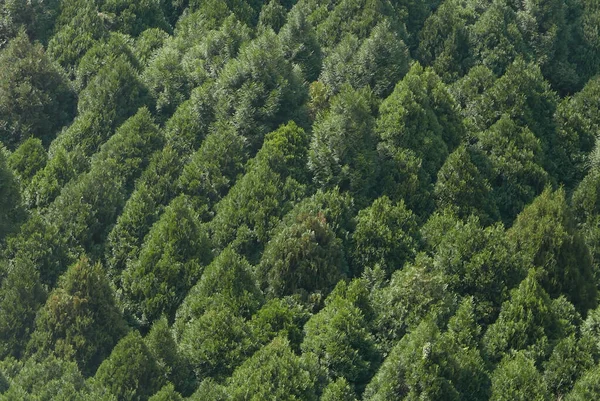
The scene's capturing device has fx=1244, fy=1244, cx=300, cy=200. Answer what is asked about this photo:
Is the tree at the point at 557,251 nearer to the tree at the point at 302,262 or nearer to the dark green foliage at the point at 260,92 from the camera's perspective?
the tree at the point at 302,262

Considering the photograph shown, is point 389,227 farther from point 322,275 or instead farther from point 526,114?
point 526,114

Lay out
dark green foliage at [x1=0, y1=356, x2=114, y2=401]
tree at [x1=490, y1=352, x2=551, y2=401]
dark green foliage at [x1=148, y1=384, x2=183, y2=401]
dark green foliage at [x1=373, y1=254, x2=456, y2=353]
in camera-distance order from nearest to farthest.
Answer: tree at [x1=490, y1=352, x2=551, y2=401]
dark green foliage at [x1=148, y1=384, x2=183, y2=401]
dark green foliage at [x1=0, y1=356, x2=114, y2=401]
dark green foliage at [x1=373, y1=254, x2=456, y2=353]

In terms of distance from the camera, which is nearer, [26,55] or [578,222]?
[578,222]

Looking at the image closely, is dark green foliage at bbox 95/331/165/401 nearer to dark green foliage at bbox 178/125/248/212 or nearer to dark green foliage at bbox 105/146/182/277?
dark green foliage at bbox 105/146/182/277

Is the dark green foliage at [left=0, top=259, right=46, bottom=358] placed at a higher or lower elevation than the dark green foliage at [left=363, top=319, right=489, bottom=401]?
higher

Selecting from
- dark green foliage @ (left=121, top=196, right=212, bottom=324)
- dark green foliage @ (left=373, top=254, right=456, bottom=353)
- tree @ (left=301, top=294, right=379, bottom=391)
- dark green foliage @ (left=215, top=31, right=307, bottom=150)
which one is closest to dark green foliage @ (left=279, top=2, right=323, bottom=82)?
dark green foliage @ (left=215, top=31, right=307, bottom=150)

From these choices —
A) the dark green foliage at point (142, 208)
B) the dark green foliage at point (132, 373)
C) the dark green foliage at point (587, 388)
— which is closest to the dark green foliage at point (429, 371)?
the dark green foliage at point (587, 388)

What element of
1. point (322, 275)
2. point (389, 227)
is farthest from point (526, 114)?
point (322, 275)
